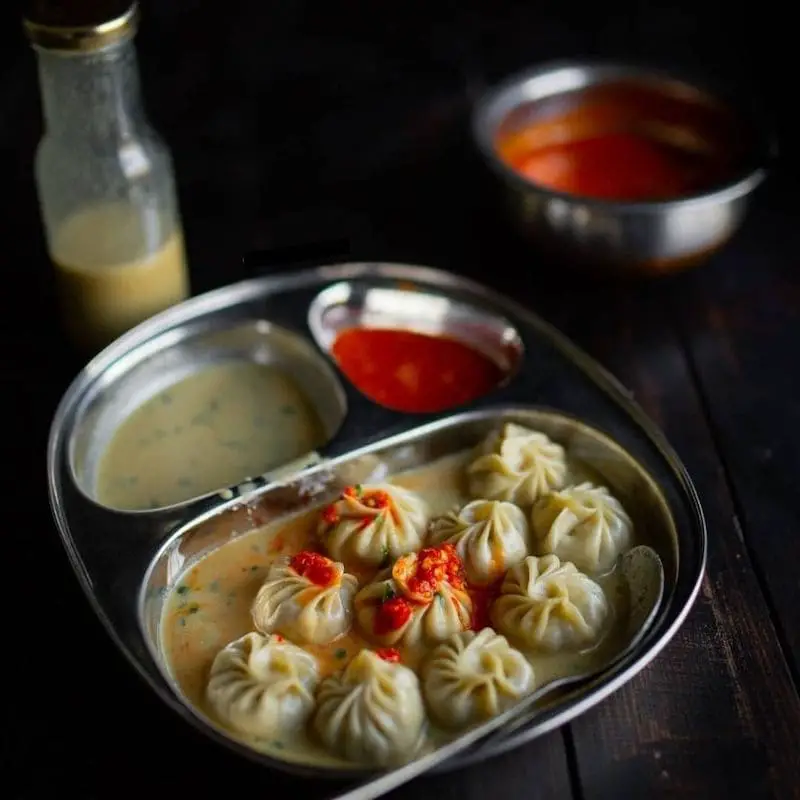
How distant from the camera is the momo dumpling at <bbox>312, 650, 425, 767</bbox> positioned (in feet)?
5.04

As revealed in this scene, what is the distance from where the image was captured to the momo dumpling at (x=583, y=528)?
186 centimetres

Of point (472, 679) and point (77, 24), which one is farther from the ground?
point (77, 24)

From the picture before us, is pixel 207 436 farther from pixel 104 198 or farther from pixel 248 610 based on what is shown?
pixel 104 198

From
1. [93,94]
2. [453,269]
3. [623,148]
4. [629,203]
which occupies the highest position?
[93,94]

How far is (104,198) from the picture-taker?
2.24 meters

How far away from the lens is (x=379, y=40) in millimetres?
3488

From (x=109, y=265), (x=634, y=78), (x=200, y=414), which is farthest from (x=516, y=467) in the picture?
(x=634, y=78)

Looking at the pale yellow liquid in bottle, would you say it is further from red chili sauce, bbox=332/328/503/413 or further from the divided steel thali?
red chili sauce, bbox=332/328/503/413

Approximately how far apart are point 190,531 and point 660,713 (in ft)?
2.90

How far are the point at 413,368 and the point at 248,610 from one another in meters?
0.73

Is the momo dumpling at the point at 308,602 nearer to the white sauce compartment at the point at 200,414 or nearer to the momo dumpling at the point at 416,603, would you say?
the momo dumpling at the point at 416,603

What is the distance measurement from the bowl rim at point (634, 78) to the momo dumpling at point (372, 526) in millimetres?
862

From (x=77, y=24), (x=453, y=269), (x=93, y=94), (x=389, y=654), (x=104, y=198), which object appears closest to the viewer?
(x=389, y=654)

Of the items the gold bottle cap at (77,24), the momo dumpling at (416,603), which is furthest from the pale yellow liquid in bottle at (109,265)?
the momo dumpling at (416,603)
